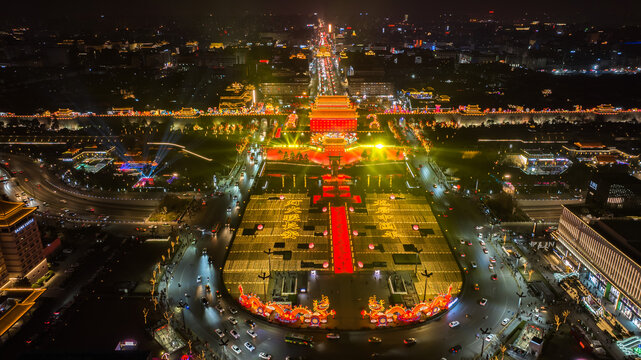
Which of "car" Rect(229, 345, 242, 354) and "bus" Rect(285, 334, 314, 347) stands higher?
"bus" Rect(285, 334, 314, 347)

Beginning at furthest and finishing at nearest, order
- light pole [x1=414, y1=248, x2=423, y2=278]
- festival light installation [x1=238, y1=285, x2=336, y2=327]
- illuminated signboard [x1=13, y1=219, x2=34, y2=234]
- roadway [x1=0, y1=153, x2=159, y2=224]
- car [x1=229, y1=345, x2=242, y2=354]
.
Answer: roadway [x1=0, y1=153, x2=159, y2=224], light pole [x1=414, y1=248, x2=423, y2=278], illuminated signboard [x1=13, y1=219, x2=34, y2=234], festival light installation [x1=238, y1=285, x2=336, y2=327], car [x1=229, y1=345, x2=242, y2=354]

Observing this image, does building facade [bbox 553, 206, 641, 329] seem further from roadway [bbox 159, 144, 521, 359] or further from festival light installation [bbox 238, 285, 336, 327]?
festival light installation [bbox 238, 285, 336, 327]

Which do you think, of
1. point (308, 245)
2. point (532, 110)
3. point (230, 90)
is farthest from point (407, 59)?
point (308, 245)

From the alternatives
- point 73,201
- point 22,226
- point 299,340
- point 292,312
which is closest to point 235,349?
point 299,340

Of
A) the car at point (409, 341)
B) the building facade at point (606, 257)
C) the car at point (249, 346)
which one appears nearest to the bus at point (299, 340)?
the car at point (249, 346)

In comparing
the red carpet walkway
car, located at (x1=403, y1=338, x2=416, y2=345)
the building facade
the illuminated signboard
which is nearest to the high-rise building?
the illuminated signboard

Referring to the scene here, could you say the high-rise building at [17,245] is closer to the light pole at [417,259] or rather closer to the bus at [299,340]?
the bus at [299,340]

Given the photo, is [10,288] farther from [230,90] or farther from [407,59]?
[407,59]
